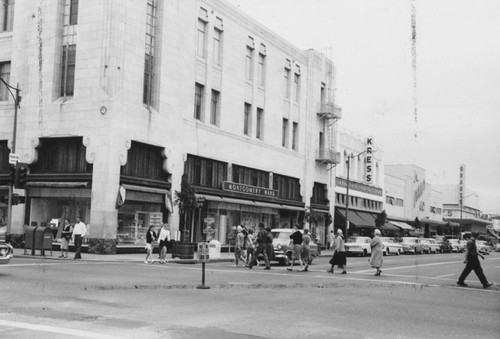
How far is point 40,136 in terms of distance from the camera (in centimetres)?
3281

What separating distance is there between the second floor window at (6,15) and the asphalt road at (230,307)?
2219 centimetres

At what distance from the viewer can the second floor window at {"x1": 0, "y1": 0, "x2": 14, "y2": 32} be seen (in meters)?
35.9

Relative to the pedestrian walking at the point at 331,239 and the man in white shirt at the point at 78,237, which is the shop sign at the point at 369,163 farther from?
the man in white shirt at the point at 78,237

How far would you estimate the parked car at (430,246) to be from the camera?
2232 inches

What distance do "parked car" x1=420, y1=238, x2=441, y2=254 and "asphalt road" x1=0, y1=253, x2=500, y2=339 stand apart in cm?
3886

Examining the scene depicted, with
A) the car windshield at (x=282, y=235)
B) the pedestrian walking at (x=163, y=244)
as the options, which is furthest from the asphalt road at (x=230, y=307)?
the car windshield at (x=282, y=235)

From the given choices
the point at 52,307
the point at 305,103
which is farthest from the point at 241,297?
the point at 305,103

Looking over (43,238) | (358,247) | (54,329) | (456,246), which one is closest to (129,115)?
(43,238)

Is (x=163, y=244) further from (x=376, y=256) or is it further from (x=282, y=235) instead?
(x=376, y=256)

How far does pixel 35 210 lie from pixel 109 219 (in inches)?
217

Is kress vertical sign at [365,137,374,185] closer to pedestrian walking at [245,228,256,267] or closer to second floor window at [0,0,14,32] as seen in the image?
pedestrian walking at [245,228,256,267]

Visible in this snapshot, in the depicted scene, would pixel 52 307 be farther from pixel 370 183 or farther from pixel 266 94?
pixel 370 183

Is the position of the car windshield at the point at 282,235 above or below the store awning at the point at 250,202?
below

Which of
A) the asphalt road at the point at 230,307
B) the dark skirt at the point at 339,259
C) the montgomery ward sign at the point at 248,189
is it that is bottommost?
the asphalt road at the point at 230,307
